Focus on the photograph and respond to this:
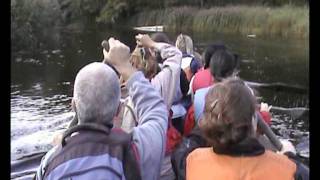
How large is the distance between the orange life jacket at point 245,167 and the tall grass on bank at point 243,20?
25.2 meters

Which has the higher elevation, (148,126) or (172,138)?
(148,126)

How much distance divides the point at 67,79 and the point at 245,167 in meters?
13.5

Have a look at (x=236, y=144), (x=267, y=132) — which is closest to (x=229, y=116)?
(x=236, y=144)

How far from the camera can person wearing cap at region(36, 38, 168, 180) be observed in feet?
7.23

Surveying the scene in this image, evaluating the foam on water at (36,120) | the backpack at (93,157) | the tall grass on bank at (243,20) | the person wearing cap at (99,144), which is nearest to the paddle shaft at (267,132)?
the person wearing cap at (99,144)

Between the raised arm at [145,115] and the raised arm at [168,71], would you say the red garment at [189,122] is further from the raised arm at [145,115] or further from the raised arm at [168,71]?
the raised arm at [145,115]

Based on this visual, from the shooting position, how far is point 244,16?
3281 centimetres

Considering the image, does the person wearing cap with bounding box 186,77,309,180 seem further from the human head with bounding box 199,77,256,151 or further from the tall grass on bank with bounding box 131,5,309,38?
the tall grass on bank with bounding box 131,5,309,38

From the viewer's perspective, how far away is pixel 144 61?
3857mm

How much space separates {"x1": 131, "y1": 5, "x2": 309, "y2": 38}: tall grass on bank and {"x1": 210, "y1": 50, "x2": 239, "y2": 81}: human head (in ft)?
77.9

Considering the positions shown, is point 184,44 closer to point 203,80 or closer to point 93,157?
point 203,80

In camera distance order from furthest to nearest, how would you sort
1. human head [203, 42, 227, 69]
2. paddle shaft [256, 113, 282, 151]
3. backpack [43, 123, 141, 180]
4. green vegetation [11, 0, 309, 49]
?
green vegetation [11, 0, 309, 49]
human head [203, 42, 227, 69]
paddle shaft [256, 113, 282, 151]
backpack [43, 123, 141, 180]

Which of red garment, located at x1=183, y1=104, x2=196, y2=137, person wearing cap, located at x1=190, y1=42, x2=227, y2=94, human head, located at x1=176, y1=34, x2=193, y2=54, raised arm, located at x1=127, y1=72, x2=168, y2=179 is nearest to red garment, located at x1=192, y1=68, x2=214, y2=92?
person wearing cap, located at x1=190, y1=42, x2=227, y2=94
